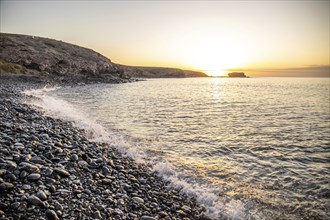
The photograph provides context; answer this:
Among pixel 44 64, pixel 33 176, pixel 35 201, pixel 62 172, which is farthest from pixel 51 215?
pixel 44 64

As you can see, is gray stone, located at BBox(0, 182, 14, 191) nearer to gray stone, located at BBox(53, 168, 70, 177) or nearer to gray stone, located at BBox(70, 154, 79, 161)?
gray stone, located at BBox(53, 168, 70, 177)

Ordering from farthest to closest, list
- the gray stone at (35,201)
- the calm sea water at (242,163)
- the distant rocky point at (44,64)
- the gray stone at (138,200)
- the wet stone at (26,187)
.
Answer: the distant rocky point at (44,64) < the calm sea water at (242,163) < the gray stone at (138,200) < the wet stone at (26,187) < the gray stone at (35,201)

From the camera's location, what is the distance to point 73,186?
6.71 metres

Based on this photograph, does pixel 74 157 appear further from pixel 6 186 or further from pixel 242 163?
pixel 242 163

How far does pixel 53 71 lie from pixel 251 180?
9592 centimetres

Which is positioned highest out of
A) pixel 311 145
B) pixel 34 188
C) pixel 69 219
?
pixel 34 188

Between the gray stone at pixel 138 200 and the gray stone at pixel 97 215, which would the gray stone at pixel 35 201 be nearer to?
the gray stone at pixel 97 215

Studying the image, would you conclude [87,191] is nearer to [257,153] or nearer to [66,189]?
[66,189]

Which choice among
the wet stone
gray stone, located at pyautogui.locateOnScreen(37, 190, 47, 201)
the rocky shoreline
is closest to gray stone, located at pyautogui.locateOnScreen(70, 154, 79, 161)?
the rocky shoreline

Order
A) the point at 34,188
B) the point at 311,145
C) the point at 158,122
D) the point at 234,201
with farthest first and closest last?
the point at 158,122 → the point at 311,145 → the point at 234,201 → the point at 34,188

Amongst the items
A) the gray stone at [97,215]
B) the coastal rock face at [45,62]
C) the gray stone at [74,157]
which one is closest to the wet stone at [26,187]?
the gray stone at [97,215]

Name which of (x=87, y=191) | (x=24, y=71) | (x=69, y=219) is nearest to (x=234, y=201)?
(x=87, y=191)

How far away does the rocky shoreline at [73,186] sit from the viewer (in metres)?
5.48

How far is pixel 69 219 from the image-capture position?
5.28 m
